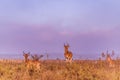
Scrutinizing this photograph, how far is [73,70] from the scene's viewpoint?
28.1m

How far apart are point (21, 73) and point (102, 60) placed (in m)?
14.9

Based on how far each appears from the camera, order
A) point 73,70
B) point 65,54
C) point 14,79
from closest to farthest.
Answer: point 14,79 → point 73,70 → point 65,54

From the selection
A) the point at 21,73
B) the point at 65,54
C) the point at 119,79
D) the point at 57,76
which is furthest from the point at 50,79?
the point at 65,54

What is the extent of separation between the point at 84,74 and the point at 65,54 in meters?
11.8

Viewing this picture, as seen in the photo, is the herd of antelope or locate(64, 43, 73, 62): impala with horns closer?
the herd of antelope

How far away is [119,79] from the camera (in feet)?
83.5

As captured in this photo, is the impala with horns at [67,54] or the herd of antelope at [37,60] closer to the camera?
the herd of antelope at [37,60]

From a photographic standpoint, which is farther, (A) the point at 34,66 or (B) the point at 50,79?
(A) the point at 34,66

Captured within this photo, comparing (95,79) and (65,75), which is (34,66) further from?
(95,79)

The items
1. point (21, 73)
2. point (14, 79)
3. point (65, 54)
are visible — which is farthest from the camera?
point (65, 54)

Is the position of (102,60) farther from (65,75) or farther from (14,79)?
(14,79)

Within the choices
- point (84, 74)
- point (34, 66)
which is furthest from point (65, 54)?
point (84, 74)

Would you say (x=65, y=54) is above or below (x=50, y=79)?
above

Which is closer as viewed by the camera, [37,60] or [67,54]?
[37,60]
